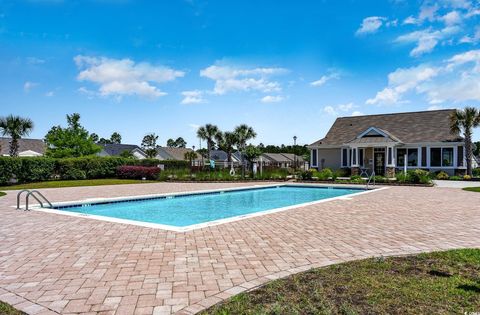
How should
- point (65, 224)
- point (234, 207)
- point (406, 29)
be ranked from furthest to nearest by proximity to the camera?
point (406, 29), point (234, 207), point (65, 224)

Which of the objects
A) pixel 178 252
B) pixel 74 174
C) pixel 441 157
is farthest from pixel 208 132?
pixel 178 252

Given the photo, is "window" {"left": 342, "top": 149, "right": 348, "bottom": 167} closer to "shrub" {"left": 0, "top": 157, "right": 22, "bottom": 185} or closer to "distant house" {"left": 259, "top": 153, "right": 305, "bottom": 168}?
"shrub" {"left": 0, "top": 157, "right": 22, "bottom": 185}

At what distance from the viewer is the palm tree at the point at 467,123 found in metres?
24.0

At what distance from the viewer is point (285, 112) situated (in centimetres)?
2683

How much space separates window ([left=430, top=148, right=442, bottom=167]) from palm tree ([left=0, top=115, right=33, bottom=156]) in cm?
3862

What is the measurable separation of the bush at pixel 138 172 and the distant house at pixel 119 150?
95.4 feet

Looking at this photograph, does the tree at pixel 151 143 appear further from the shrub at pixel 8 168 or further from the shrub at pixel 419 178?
the shrub at pixel 419 178

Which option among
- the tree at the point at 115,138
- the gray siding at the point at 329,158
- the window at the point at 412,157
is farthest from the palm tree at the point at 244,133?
the tree at the point at 115,138

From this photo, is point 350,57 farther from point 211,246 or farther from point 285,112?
point 211,246

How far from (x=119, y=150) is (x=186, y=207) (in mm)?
47443

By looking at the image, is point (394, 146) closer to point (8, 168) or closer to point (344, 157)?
point (344, 157)

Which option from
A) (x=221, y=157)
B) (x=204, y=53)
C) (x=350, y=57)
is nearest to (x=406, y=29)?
(x=350, y=57)

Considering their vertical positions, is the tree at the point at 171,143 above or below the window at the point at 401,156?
above

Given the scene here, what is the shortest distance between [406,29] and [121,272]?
1602cm
